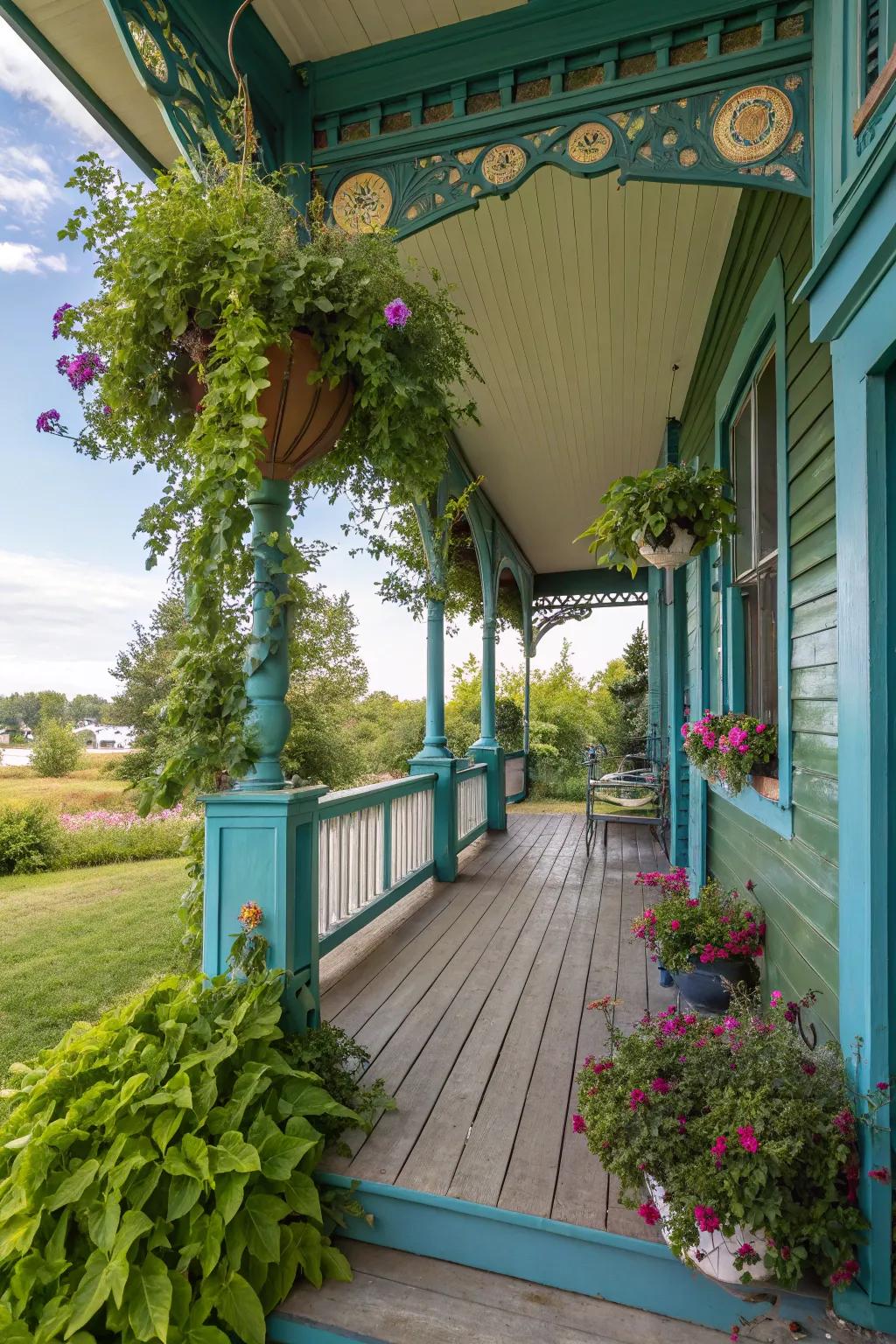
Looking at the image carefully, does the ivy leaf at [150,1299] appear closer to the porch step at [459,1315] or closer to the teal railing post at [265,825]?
the porch step at [459,1315]

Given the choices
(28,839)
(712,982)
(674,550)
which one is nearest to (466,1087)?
A: (712,982)

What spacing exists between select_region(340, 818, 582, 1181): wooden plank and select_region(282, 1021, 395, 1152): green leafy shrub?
0.16ft

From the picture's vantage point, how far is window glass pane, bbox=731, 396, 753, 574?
2.69 meters

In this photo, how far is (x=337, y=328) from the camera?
68.8 inches

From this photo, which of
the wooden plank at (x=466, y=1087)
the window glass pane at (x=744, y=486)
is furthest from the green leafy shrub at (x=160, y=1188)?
the window glass pane at (x=744, y=486)

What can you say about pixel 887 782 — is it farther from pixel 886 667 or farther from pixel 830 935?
pixel 830 935

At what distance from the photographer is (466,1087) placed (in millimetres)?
2037

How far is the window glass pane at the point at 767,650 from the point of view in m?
2.32

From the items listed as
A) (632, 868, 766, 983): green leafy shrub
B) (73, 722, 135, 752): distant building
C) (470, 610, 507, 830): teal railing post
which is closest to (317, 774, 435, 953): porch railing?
(632, 868, 766, 983): green leafy shrub

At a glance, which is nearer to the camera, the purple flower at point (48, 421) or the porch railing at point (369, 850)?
the purple flower at point (48, 421)

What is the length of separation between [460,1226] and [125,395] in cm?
220

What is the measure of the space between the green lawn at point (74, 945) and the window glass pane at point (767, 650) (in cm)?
221

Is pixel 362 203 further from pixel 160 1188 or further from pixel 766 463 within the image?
pixel 160 1188

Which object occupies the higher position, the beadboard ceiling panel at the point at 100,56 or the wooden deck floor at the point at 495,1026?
the beadboard ceiling panel at the point at 100,56
